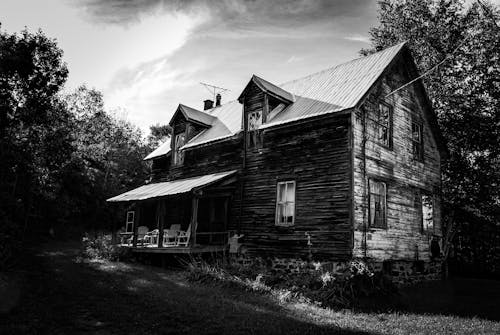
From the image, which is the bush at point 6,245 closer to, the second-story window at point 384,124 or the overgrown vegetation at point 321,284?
the overgrown vegetation at point 321,284

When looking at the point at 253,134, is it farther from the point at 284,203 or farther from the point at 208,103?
the point at 208,103

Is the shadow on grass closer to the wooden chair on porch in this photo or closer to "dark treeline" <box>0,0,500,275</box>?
"dark treeline" <box>0,0,500,275</box>

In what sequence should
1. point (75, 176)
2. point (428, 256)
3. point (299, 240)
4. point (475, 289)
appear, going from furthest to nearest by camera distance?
point (75, 176) → point (428, 256) → point (475, 289) → point (299, 240)

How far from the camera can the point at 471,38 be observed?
2348 centimetres

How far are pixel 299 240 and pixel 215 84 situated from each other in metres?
16.4

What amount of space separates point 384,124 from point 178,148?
11.1m

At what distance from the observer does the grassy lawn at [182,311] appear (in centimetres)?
793

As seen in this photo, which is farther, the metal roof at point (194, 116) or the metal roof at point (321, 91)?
the metal roof at point (194, 116)

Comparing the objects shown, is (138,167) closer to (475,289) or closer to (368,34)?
(368,34)

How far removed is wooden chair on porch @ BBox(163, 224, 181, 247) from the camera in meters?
19.3

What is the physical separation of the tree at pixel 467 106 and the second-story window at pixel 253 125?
408 inches

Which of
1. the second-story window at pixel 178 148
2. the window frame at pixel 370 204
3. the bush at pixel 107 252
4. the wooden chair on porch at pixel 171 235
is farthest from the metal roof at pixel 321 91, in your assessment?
the bush at pixel 107 252

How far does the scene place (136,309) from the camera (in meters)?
9.16

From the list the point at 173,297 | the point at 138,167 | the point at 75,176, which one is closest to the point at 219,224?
the point at 173,297
